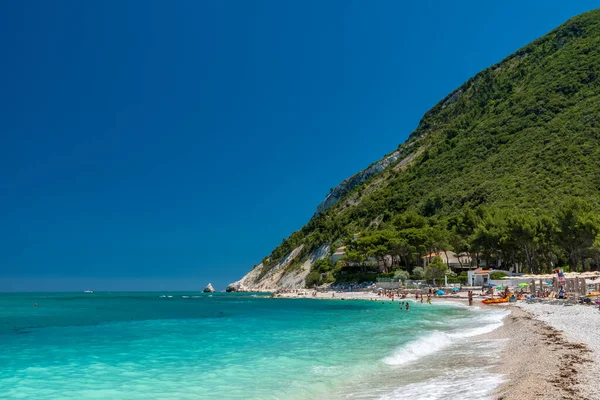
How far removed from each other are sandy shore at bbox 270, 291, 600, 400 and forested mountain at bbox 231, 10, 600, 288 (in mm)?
37190

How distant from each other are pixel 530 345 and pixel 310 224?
133266 mm

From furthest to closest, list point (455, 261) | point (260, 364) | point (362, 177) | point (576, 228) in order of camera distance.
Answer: point (362, 177)
point (455, 261)
point (576, 228)
point (260, 364)

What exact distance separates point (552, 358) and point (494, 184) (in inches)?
3595

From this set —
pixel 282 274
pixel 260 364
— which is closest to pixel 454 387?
pixel 260 364

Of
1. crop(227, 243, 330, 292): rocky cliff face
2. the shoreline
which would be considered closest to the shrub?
the shoreline

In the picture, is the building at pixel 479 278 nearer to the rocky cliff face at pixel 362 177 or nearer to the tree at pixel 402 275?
the tree at pixel 402 275

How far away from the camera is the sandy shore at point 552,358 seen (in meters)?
9.78

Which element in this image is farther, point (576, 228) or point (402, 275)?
point (402, 275)

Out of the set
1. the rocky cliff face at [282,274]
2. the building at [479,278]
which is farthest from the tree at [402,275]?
the rocky cliff face at [282,274]

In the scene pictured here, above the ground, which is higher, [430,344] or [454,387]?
[454,387]

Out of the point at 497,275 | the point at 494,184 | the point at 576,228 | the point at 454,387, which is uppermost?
the point at 494,184

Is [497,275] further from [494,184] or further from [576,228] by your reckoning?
[494,184]

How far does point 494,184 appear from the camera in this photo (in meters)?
97.8

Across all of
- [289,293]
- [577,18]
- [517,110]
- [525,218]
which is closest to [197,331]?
[525,218]
